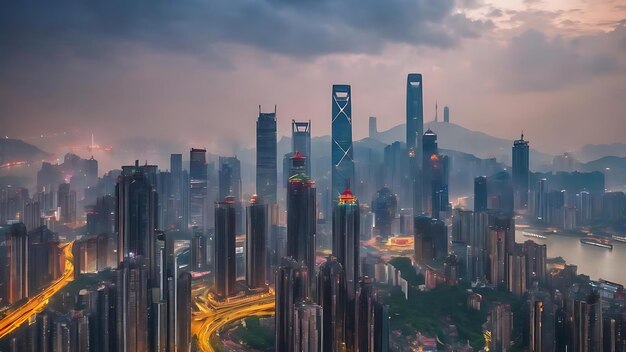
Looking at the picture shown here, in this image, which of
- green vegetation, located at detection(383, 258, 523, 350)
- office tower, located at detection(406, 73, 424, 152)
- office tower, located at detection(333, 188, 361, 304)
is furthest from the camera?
office tower, located at detection(406, 73, 424, 152)

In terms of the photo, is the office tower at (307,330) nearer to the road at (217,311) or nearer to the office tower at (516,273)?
the road at (217,311)

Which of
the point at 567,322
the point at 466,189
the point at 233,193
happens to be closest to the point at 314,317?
the point at 567,322

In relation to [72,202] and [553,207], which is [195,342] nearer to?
[72,202]

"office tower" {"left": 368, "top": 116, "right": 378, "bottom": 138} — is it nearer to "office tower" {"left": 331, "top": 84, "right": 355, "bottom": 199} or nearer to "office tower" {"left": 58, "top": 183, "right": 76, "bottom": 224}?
"office tower" {"left": 331, "top": 84, "right": 355, "bottom": 199}

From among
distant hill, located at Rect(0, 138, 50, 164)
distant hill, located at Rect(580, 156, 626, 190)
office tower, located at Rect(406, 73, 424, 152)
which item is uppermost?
office tower, located at Rect(406, 73, 424, 152)

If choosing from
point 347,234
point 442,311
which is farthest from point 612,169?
point 347,234

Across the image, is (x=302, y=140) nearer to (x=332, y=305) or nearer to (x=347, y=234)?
(x=347, y=234)

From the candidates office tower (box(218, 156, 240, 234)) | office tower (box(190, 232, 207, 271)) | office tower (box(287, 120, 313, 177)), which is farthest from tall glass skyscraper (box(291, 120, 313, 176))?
office tower (box(190, 232, 207, 271))
